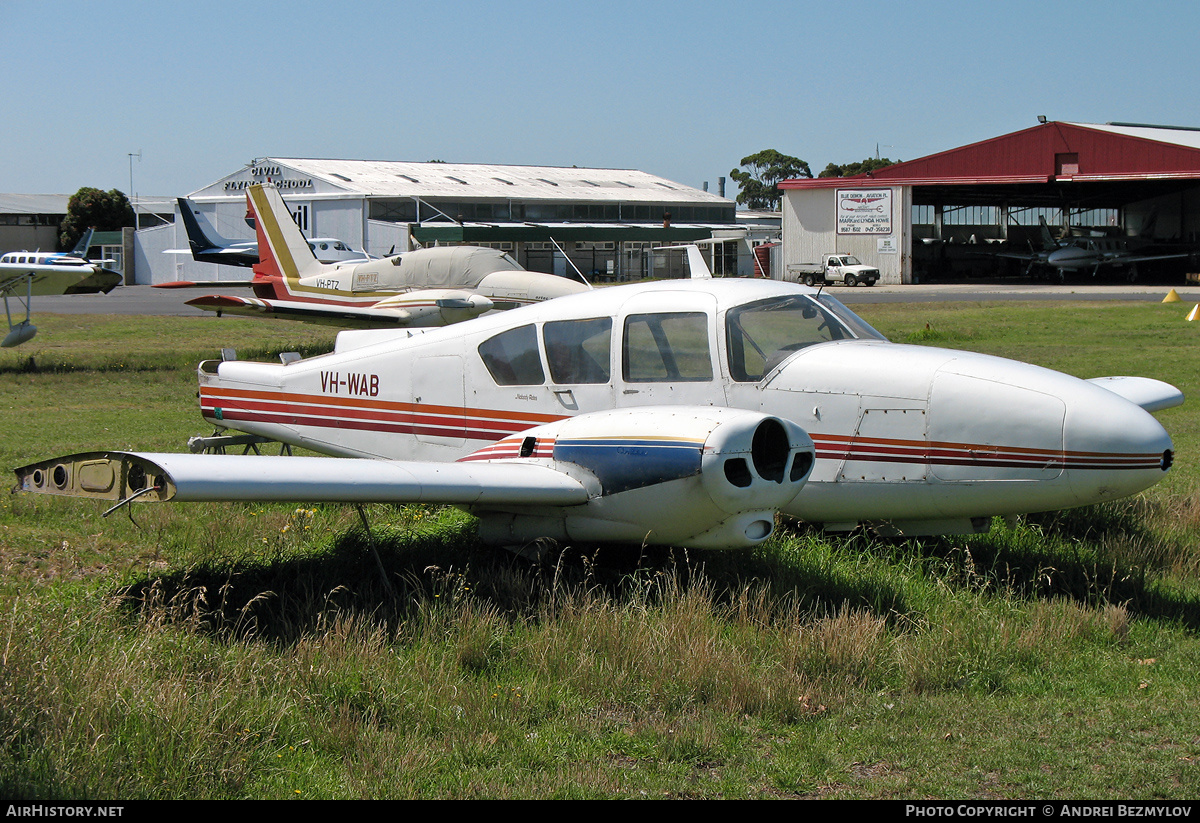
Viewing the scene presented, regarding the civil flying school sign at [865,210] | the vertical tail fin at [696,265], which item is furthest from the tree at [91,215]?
the vertical tail fin at [696,265]

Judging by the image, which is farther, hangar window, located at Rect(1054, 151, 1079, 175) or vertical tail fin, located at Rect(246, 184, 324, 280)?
hangar window, located at Rect(1054, 151, 1079, 175)

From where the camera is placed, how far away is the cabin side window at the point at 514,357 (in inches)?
319

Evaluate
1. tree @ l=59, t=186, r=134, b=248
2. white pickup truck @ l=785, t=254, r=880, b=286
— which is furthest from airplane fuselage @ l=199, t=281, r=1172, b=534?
tree @ l=59, t=186, r=134, b=248

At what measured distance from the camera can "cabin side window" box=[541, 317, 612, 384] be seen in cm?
786

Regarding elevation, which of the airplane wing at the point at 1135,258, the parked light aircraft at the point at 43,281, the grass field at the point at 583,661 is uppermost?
the airplane wing at the point at 1135,258

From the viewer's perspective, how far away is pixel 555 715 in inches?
211

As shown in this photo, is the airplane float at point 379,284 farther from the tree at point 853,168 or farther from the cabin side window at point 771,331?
the tree at point 853,168

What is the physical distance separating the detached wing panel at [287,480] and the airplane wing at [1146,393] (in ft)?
18.8

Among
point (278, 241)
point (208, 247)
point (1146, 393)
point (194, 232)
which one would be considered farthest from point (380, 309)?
point (194, 232)

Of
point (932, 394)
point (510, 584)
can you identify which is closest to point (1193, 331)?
point (932, 394)

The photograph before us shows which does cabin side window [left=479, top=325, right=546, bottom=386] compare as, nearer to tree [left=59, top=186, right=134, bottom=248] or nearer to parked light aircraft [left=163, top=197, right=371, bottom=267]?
parked light aircraft [left=163, top=197, right=371, bottom=267]

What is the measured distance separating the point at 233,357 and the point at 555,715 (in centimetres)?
643

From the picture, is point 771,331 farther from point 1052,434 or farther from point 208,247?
point 208,247

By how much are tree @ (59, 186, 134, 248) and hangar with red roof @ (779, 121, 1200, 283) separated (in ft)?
182
